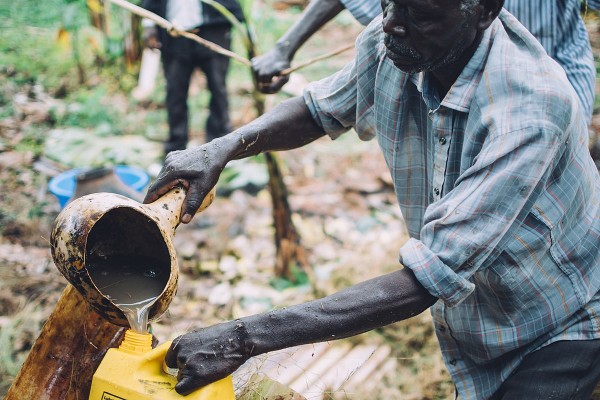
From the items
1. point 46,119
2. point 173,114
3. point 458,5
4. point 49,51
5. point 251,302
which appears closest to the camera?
point 458,5

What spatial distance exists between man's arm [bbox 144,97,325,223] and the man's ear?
73 cm

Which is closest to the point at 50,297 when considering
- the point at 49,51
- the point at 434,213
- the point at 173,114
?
the point at 173,114

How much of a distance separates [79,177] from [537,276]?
2.75 metres

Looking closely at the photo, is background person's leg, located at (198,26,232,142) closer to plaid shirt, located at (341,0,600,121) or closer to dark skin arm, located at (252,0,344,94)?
dark skin arm, located at (252,0,344,94)

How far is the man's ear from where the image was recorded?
1.64 metres

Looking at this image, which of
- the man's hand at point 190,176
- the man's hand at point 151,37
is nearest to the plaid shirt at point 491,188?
the man's hand at point 190,176

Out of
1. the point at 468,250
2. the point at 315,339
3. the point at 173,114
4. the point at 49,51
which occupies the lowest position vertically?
the point at 49,51

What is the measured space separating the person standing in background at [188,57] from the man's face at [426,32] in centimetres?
392

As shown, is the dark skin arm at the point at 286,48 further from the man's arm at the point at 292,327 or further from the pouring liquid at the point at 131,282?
the man's arm at the point at 292,327

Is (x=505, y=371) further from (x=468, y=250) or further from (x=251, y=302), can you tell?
(x=251, y=302)

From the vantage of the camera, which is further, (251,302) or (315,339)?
(251,302)

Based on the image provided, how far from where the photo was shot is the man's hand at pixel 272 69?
322 centimetres

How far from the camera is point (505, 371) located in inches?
80.0

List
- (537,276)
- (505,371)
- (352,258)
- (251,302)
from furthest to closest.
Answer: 1. (352,258)
2. (251,302)
3. (505,371)
4. (537,276)
